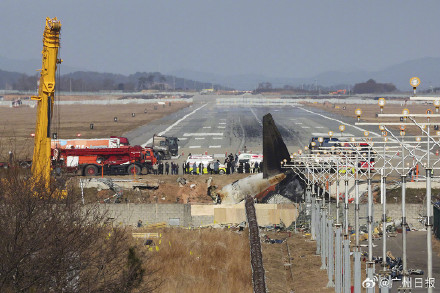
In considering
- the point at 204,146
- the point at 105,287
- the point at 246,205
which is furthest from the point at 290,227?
the point at 204,146

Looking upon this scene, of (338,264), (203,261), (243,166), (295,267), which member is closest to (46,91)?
(203,261)

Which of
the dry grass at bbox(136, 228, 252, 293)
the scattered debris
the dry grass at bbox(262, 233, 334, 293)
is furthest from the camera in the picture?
the scattered debris

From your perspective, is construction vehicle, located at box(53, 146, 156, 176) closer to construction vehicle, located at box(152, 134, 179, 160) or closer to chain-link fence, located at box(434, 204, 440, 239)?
construction vehicle, located at box(152, 134, 179, 160)

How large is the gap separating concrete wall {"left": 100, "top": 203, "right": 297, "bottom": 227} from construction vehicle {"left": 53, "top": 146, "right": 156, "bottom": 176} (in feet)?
57.3

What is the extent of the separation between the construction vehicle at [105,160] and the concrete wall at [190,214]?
17.5m

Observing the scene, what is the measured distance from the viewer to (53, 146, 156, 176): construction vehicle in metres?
73.4

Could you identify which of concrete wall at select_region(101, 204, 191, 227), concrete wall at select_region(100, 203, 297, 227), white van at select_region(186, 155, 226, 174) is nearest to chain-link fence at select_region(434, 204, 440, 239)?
concrete wall at select_region(100, 203, 297, 227)

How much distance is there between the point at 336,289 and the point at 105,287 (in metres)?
10.3

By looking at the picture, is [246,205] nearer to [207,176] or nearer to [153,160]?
[207,176]

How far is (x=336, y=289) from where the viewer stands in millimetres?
34375

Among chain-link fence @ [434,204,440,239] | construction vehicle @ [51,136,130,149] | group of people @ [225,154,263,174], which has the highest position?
construction vehicle @ [51,136,130,149]

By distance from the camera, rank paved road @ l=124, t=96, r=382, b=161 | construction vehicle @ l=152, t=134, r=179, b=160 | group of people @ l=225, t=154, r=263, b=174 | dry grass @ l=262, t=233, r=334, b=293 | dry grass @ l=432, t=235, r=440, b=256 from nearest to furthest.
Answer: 1. dry grass @ l=262, t=233, r=334, b=293
2. dry grass @ l=432, t=235, r=440, b=256
3. group of people @ l=225, t=154, r=263, b=174
4. construction vehicle @ l=152, t=134, r=179, b=160
5. paved road @ l=124, t=96, r=382, b=161

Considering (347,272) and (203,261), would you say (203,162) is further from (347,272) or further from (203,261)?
(347,272)

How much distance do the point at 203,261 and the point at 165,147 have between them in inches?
1844
